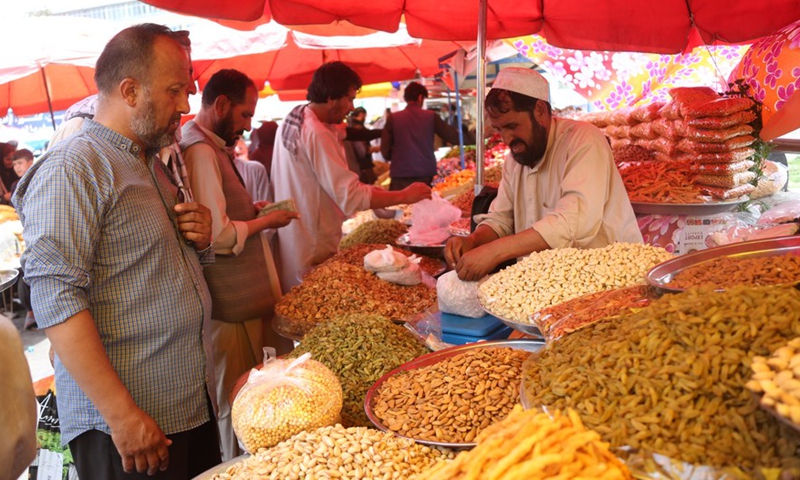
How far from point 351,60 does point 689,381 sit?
747 cm

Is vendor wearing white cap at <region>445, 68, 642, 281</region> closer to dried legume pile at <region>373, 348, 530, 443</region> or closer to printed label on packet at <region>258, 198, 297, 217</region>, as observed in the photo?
dried legume pile at <region>373, 348, 530, 443</region>

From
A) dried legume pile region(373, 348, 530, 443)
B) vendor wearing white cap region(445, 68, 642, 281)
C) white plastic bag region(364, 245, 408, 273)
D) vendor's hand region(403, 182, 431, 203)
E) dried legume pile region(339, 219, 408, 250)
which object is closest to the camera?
dried legume pile region(373, 348, 530, 443)

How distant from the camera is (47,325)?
1.62 metres

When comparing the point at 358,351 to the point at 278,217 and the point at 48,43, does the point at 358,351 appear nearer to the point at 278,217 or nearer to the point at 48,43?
the point at 278,217

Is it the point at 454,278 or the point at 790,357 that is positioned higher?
the point at 790,357

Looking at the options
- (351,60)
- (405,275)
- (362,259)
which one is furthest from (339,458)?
(351,60)

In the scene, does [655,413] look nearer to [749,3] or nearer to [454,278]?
[454,278]

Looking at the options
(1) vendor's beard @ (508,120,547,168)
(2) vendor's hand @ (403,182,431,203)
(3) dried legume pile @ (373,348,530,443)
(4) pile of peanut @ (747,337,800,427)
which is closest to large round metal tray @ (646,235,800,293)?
(3) dried legume pile @ (373,348,530,443)

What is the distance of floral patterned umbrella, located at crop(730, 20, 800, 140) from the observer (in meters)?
3.47

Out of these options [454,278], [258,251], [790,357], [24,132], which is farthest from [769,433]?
[24,132]

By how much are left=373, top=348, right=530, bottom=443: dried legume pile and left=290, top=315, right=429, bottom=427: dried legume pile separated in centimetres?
13

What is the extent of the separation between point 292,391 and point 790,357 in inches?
44.2

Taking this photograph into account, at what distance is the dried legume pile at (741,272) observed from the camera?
1.62m

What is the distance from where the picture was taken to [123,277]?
1812 millimetres
